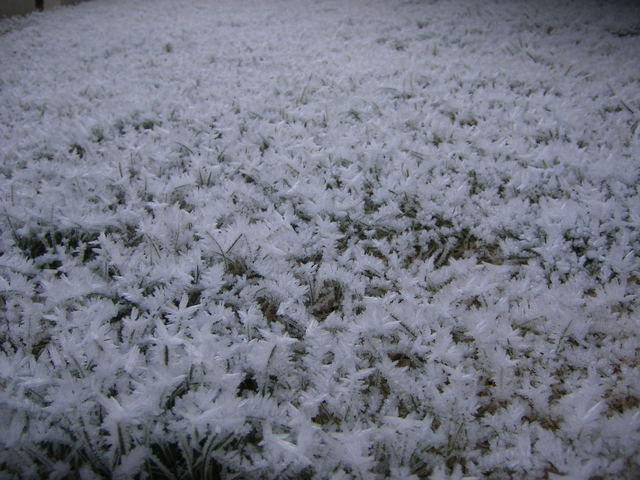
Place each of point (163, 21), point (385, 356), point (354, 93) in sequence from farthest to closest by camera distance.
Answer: point (163, 21) → point (354, 93) → point (385, 356)

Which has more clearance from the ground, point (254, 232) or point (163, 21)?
point (163, 21)

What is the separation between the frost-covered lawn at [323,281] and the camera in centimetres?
124

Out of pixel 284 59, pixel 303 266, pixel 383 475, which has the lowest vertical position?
pixel 383 475

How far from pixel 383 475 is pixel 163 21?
10.8 meters

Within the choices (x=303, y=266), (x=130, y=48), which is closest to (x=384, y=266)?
(x=303, y=266)

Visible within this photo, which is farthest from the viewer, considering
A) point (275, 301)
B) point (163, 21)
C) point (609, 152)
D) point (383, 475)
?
point (163, 21)

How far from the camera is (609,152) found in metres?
2.91

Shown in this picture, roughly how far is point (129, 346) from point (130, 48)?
7.10 meters

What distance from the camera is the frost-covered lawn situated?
4.08 feet

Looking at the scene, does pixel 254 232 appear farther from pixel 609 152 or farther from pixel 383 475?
pixel 609 152

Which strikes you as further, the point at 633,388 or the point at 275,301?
the point at 275,301

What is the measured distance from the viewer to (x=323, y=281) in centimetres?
196

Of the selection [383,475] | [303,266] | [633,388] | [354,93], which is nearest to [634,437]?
[633,388]

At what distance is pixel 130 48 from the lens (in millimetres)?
6668
